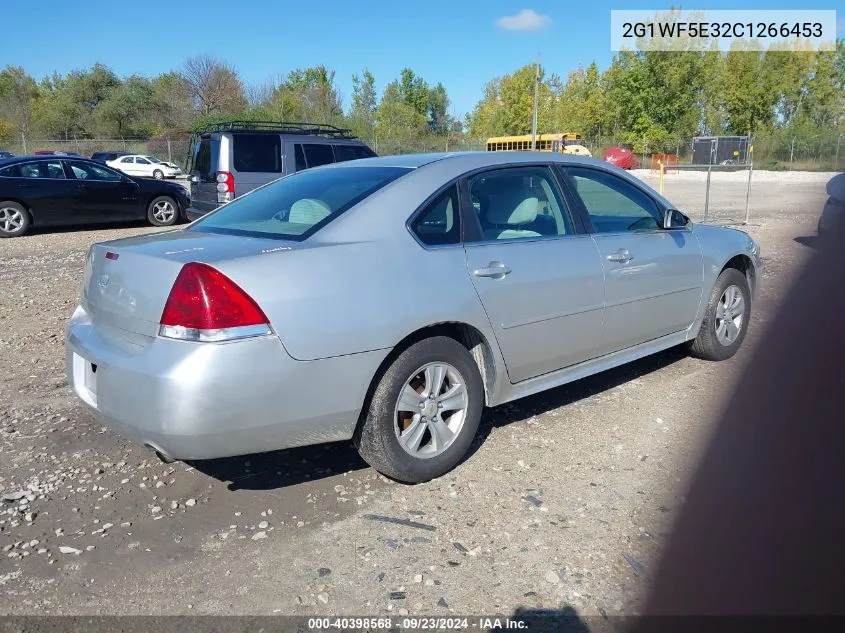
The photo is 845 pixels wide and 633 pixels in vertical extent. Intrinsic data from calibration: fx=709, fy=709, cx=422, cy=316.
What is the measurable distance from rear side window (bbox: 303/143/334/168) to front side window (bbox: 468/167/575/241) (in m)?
7.98

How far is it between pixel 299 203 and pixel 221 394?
134 centimetres

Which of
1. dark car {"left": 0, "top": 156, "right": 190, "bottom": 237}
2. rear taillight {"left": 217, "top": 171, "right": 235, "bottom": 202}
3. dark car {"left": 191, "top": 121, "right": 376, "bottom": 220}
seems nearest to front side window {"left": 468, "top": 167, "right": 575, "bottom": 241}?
dark car {"left": 191, "top": 121, "right": 376, "bottom": 220}

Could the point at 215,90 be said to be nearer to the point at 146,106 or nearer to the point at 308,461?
the point at 146,106

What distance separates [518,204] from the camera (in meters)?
4.17

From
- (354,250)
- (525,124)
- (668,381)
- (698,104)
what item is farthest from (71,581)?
(525,124)

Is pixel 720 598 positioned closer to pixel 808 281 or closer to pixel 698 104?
pixel 808 281

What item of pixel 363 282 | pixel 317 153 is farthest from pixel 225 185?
pixel 363 282

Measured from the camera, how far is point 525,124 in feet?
224

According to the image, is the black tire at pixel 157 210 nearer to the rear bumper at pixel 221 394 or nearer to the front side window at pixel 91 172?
the front side window at pixel 91 172

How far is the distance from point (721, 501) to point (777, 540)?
0.27 feet

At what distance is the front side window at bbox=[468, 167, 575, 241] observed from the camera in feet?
12.9

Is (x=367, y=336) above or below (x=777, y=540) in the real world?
below

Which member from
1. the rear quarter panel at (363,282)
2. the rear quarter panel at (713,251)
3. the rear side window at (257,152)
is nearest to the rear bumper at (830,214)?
the rear quarter panel at (363,282)

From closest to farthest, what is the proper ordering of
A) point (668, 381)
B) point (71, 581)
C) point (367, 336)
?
point (71, 581), point (367, 336), point (668, 381)
